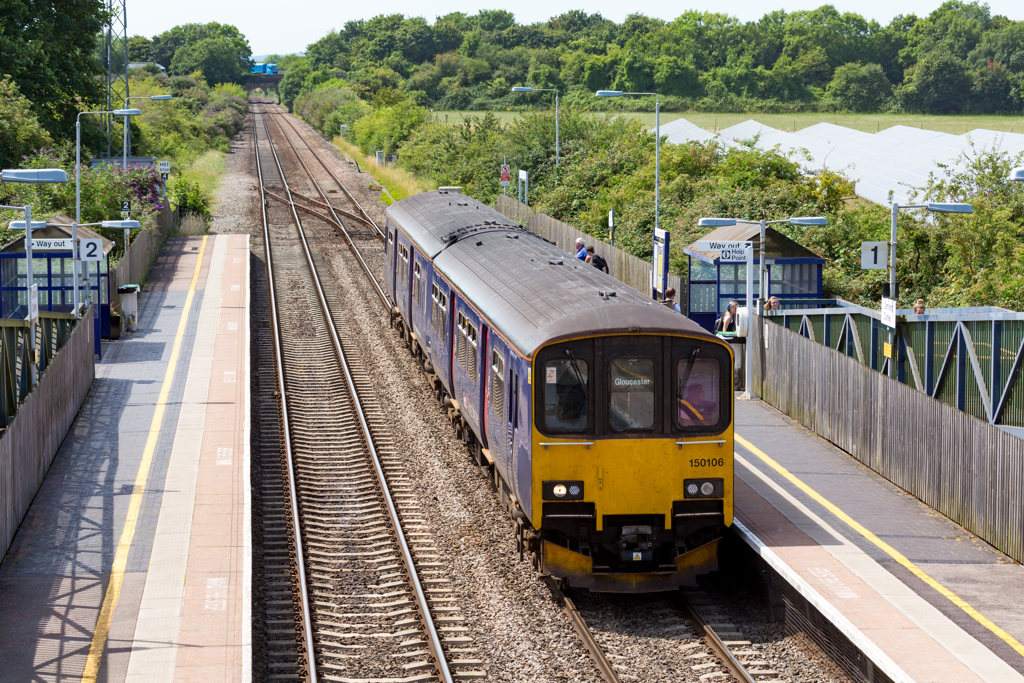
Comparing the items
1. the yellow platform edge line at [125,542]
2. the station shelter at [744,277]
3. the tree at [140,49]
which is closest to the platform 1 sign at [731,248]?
the station shelter at [744,277]

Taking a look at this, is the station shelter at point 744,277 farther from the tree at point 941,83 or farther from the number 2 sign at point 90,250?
the tree at point 941,83

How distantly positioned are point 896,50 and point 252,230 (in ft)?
285

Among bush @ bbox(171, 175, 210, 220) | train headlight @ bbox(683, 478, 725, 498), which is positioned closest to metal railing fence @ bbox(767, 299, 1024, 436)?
train headlight @ bbox(683, 478, 725, 498)

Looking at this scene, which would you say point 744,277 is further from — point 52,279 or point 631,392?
point 52,279

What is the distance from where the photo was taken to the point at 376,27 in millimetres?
145375

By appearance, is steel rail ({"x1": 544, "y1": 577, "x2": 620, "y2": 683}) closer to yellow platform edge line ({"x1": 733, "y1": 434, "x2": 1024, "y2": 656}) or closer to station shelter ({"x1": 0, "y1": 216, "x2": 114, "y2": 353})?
yellow platform edge line ({"x1": 733, "y1": 434, "x2": 1024, "y2": 656})

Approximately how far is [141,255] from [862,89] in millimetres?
85996

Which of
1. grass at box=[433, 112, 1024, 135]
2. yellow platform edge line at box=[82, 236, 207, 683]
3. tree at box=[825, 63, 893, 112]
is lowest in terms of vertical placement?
yellow platform edge line at box=[82, 236, 207, 683]

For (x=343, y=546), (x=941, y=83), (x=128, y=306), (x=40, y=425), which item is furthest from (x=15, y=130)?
(x=941, y=83)

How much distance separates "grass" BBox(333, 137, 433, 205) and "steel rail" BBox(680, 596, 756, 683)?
30.8 meters

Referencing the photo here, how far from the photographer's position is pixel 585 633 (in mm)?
10859

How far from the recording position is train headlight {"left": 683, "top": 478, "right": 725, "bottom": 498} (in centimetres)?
1161

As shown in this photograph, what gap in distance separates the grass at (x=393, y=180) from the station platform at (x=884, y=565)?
27911mm

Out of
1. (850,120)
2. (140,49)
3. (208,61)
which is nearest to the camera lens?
(850,120)
